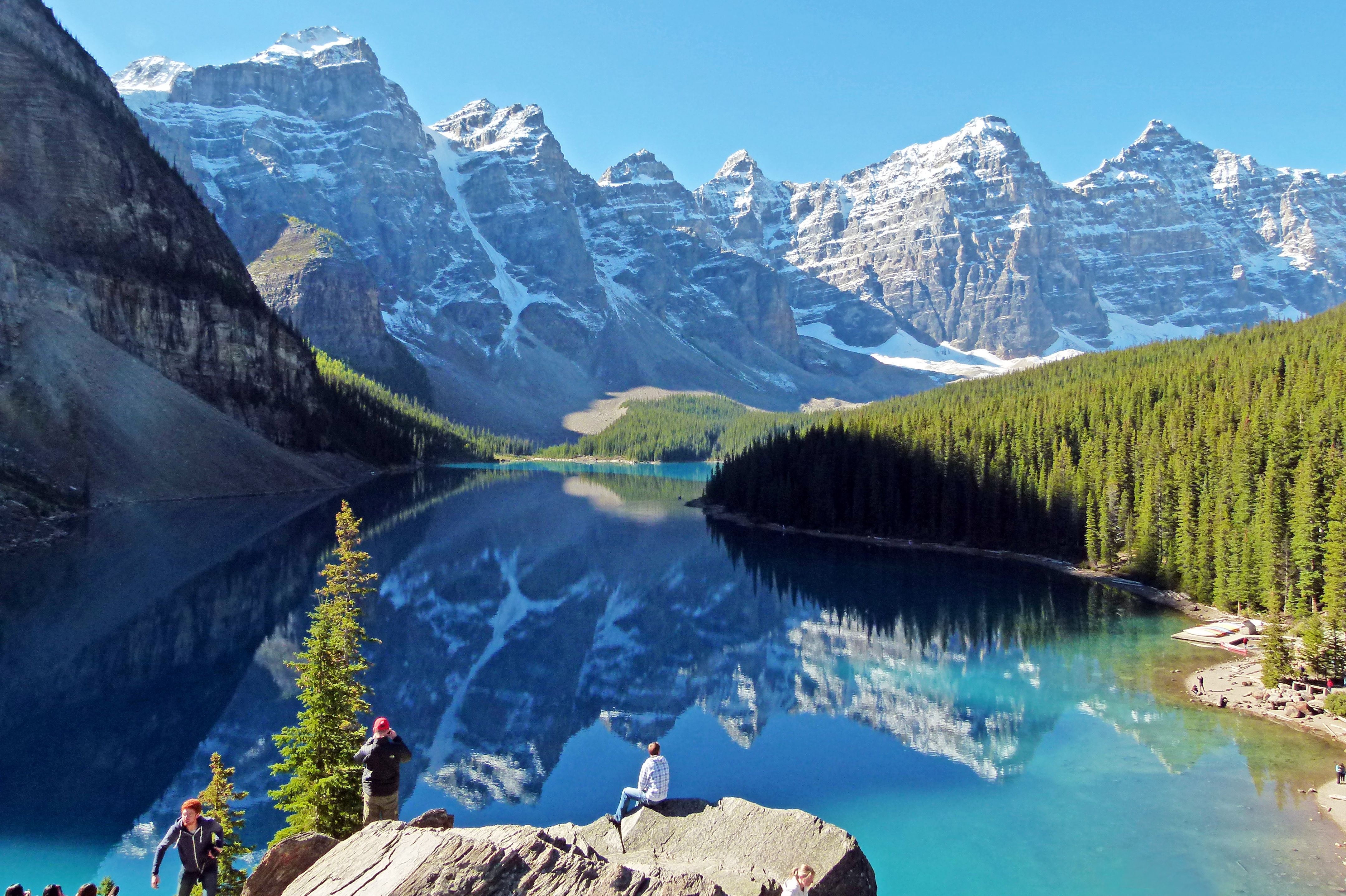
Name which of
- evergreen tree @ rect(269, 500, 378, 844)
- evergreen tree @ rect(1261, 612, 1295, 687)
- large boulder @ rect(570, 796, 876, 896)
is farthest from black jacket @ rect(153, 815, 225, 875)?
evergreen tree @ rect(1261, 612, 1295, 687)

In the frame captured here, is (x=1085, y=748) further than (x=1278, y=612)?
No

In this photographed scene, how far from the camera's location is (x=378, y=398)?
19750 centimetres

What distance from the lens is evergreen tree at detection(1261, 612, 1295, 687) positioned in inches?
1425

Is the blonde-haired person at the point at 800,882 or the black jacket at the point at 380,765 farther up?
the black jacket at the point at 380,765

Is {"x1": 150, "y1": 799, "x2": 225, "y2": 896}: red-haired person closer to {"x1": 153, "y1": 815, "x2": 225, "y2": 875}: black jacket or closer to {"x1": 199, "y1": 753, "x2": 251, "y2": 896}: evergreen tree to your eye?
{"x1": 153, "y1": 815, "x2": 225, "y2": 875}: black jacket

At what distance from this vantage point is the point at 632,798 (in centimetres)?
1730

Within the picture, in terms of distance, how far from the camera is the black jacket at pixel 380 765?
14180 millimetres

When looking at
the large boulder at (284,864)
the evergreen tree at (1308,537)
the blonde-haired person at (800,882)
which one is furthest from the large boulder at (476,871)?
the evergreen tree at (1308,537)

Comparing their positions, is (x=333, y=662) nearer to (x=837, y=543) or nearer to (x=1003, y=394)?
(x=837, y=543)

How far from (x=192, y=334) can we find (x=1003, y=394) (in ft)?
363

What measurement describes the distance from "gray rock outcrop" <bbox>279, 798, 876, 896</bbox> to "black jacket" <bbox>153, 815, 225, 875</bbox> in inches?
104

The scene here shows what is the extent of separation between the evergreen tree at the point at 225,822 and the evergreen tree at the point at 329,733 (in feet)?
3.19

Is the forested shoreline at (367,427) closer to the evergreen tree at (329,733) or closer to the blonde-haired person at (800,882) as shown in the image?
the evergreen tree at (329,733)

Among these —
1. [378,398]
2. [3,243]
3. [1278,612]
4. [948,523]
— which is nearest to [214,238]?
[3,243]
